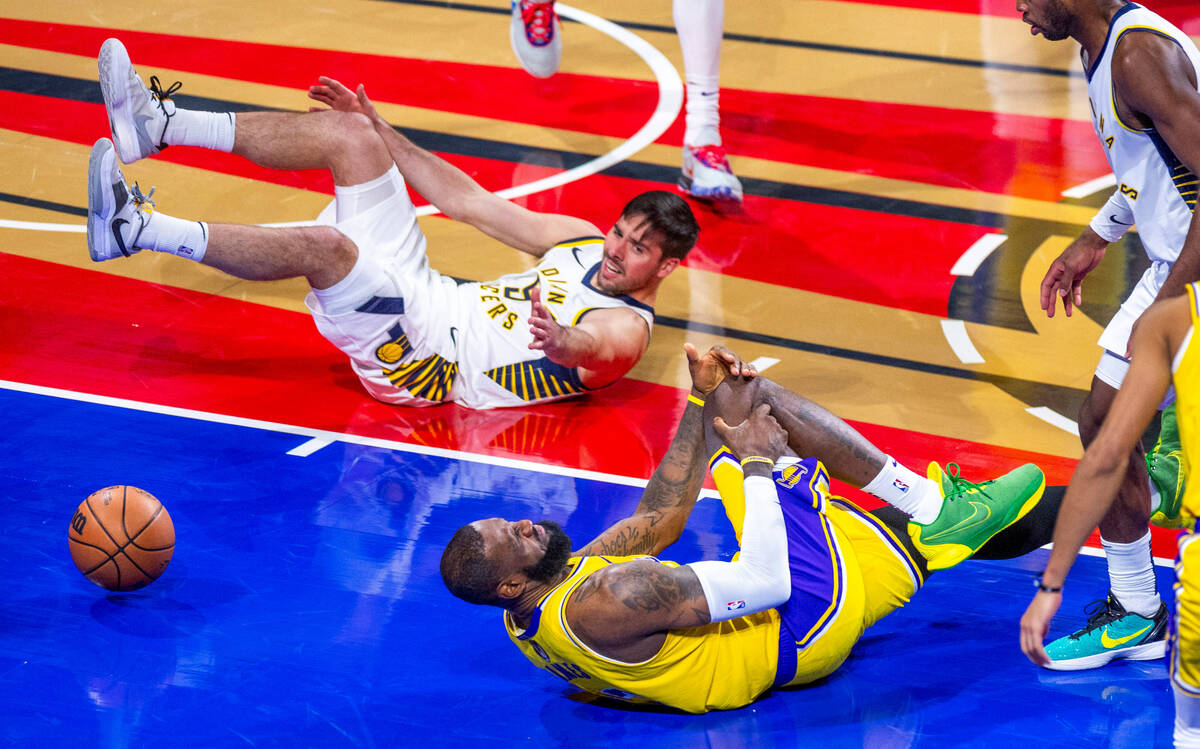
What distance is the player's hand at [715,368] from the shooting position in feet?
14.3

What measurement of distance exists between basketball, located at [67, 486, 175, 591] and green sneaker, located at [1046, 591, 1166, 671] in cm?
305

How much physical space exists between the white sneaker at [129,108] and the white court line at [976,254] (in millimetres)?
4075

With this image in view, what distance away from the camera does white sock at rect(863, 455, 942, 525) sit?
4.37 metres

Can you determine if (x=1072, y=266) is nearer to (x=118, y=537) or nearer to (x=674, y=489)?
(x=674, y=489)

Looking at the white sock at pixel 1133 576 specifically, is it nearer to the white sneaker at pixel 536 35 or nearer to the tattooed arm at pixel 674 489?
the tattooed arm at pixel 674 489

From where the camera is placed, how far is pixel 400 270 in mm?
5902

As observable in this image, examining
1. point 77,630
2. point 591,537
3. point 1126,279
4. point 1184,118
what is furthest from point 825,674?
point 1126,279

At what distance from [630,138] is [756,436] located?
4787 mm

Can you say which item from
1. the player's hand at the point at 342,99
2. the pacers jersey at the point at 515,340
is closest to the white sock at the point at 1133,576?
the pacers jersey at the point at 515,340

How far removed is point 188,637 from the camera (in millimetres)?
4422

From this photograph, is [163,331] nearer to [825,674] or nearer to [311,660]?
[311,660]

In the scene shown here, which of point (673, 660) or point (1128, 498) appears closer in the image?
point (673, 660)

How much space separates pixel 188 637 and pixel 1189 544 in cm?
311

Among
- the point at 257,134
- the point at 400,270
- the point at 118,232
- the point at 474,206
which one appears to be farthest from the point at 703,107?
the point at 118,232
